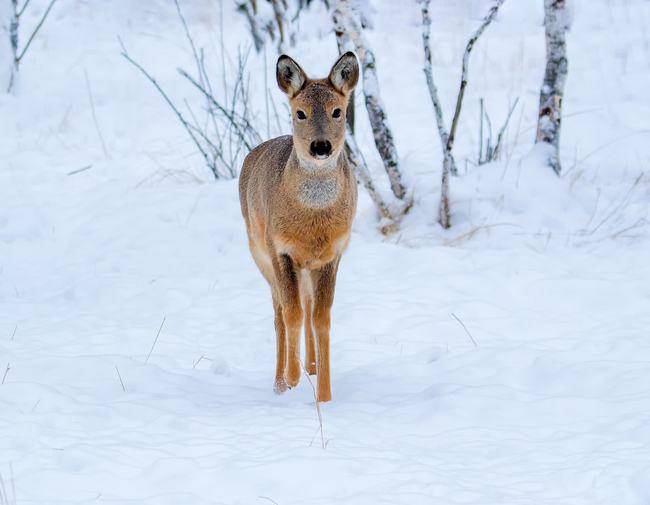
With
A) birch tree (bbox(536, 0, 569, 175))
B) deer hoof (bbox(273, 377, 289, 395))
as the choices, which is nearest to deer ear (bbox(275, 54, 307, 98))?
deer hoof (bbox(273, 377, 289, 395))

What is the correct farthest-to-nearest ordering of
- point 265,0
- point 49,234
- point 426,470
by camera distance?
1. point 265,0
2. point 49,234
3. point 426,470

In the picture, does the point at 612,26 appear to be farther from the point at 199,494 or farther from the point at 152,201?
the point at 199,494

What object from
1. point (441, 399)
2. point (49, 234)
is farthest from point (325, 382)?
point (49, 234)

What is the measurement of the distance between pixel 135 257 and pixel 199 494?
210 inches

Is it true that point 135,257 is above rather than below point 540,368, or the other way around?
below

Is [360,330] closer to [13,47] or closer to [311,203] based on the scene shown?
[311,203]

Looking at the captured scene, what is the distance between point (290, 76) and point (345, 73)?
321 millimetres

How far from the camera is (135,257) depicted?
29.5ft

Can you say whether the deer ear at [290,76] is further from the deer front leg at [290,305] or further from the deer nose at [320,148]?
the deer front leg at [290,305]

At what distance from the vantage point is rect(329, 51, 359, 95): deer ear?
17.5 ft

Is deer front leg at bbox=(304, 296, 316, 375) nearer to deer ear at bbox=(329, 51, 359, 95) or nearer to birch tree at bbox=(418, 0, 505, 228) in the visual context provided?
deer ear at bbox=(329, 51, 359, 95)

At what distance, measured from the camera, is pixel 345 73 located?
5.41 meters

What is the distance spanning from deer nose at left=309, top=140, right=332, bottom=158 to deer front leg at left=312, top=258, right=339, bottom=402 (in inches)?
29.7

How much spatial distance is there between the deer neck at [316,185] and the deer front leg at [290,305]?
1.24 feet
